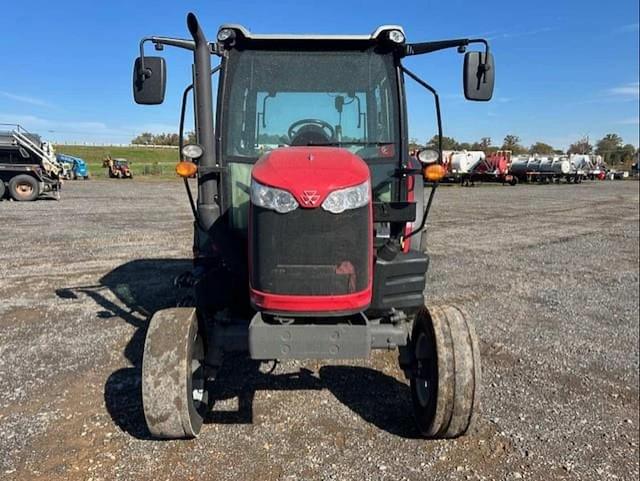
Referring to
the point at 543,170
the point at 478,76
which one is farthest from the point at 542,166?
the point at 478,76

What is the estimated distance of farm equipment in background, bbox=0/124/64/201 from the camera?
19.3m

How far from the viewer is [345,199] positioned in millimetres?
2568

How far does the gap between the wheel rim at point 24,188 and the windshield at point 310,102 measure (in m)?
19.2

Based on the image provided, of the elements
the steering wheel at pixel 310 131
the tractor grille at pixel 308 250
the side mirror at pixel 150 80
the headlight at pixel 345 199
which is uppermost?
the side mirror at pixel 150 80

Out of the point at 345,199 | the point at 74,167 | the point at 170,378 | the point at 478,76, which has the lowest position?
the point at 170,378

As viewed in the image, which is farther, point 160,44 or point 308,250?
point 160,44

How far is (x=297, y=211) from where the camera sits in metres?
2.54

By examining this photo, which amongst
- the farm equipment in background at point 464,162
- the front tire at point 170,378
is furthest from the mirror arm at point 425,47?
the farm equipment in background at point 464,162

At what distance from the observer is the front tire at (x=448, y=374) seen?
2.91 meters

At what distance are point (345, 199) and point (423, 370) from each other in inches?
53.5

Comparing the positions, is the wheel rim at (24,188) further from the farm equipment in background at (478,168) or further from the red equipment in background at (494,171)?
the red equipment in background at (494,171)

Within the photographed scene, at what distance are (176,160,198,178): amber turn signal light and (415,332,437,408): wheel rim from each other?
69.5 inches

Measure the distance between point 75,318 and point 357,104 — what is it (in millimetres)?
3769

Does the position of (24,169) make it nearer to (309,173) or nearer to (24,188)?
(24,188)
